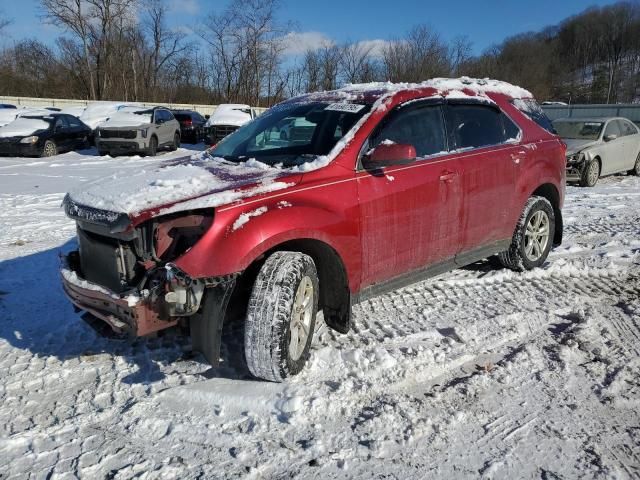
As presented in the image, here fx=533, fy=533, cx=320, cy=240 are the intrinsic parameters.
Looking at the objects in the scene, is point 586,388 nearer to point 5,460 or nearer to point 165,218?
point 165,218

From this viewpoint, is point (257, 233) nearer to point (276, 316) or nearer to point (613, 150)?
point (276, 316)

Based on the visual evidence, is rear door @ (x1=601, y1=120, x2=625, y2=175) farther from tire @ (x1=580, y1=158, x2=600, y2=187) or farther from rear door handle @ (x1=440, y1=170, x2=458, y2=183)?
rear door handle @ (x1=440, y1=170, x2=458, y2=183)

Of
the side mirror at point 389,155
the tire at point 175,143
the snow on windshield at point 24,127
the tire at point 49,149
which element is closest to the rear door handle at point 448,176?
the side mirror at point 389,155

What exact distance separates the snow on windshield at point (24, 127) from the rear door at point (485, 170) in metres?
15.5

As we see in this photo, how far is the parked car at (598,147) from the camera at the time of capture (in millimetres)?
11031

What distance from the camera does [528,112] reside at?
517 centimetres

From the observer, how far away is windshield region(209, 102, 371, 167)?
12.1 feet

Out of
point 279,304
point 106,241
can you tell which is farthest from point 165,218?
point 279,304

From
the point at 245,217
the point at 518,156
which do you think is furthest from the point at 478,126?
the point at 245,217

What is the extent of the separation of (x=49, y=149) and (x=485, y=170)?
15746 millimetres

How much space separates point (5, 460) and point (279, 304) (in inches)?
58.7

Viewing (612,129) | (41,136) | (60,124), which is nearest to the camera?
(612,129)

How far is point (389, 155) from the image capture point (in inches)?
135

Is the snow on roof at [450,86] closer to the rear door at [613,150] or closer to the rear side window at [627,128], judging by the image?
the rear door at [613,150]
